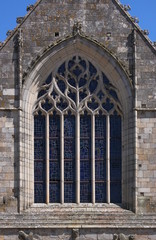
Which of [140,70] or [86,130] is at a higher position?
[140,70]

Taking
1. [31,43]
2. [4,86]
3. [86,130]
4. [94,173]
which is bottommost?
[94,173]

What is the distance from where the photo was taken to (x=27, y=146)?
21031 millimetres

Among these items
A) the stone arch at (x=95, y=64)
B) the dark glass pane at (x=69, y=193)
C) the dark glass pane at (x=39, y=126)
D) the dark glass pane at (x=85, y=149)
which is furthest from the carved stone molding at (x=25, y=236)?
the dark glass pane at (x=39, y=126)

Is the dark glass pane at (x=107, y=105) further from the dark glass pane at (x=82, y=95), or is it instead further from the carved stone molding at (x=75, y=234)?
the carved stone molding at (x=75, y=234)

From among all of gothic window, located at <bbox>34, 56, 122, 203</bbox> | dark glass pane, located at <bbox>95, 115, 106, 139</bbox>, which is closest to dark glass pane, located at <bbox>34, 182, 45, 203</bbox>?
gothic window, located at <bbox>34, 56, 122, 203</bbox>

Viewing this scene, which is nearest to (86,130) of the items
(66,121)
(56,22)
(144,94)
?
(66,121)

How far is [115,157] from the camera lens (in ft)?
70.3

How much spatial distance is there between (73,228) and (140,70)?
5422 mm

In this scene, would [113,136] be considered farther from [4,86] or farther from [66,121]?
[4,86]

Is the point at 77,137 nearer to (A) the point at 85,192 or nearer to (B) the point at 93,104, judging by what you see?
(B) the point at 93,104

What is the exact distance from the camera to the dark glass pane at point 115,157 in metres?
21.3

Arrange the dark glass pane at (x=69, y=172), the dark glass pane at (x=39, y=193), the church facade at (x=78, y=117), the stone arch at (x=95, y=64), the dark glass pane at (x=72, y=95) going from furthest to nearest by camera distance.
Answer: the dark glass pane at (x=72, y=95)
the dark glass pane at (x=69, y=172)
the dark glass pane at (x=39, y=193)
the stone arch at (x=95, y=64)
the church facade at (x=78, y=117)

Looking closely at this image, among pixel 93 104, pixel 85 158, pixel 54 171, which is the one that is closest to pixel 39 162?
pixel 54 171

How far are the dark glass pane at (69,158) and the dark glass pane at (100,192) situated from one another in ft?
2.48
